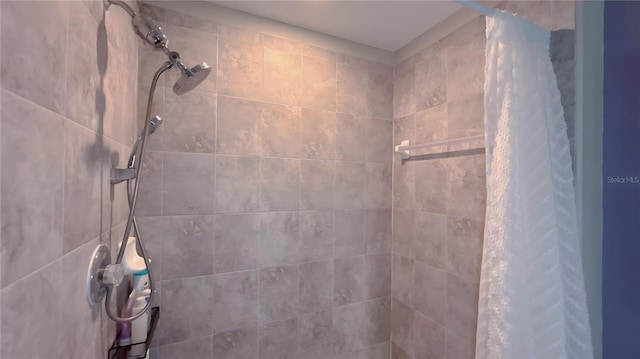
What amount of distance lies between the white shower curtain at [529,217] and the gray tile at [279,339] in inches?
37.6

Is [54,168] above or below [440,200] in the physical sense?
above

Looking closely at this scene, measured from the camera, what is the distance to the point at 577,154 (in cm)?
77

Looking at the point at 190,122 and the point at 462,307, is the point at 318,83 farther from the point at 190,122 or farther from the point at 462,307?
the point at 462,307

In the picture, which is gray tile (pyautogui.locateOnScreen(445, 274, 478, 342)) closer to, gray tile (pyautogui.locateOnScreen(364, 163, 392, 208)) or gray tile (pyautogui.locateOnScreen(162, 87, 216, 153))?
gray tile (pyautogui.locateOnScreen(364, 163, 392, 208))

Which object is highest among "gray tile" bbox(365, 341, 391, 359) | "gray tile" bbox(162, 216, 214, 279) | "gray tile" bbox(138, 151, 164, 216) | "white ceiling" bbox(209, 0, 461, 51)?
"white ceiling" bbox(209, 0, 461, 51)

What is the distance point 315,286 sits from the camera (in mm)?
1450

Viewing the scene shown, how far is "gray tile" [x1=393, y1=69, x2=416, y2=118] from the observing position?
1.53 metres

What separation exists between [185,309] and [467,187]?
1.47 meters

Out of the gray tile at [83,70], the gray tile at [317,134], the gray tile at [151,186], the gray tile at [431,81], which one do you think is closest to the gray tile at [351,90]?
the gray tile at [317,134]

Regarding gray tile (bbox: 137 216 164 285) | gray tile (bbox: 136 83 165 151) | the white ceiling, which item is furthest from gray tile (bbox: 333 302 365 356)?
the white ceiling

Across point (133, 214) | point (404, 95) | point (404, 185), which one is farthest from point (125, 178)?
point (404, 95)

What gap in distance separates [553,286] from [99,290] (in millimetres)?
1309

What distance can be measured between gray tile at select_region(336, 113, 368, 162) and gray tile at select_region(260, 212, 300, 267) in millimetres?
478

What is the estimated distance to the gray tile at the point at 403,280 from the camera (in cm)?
151
